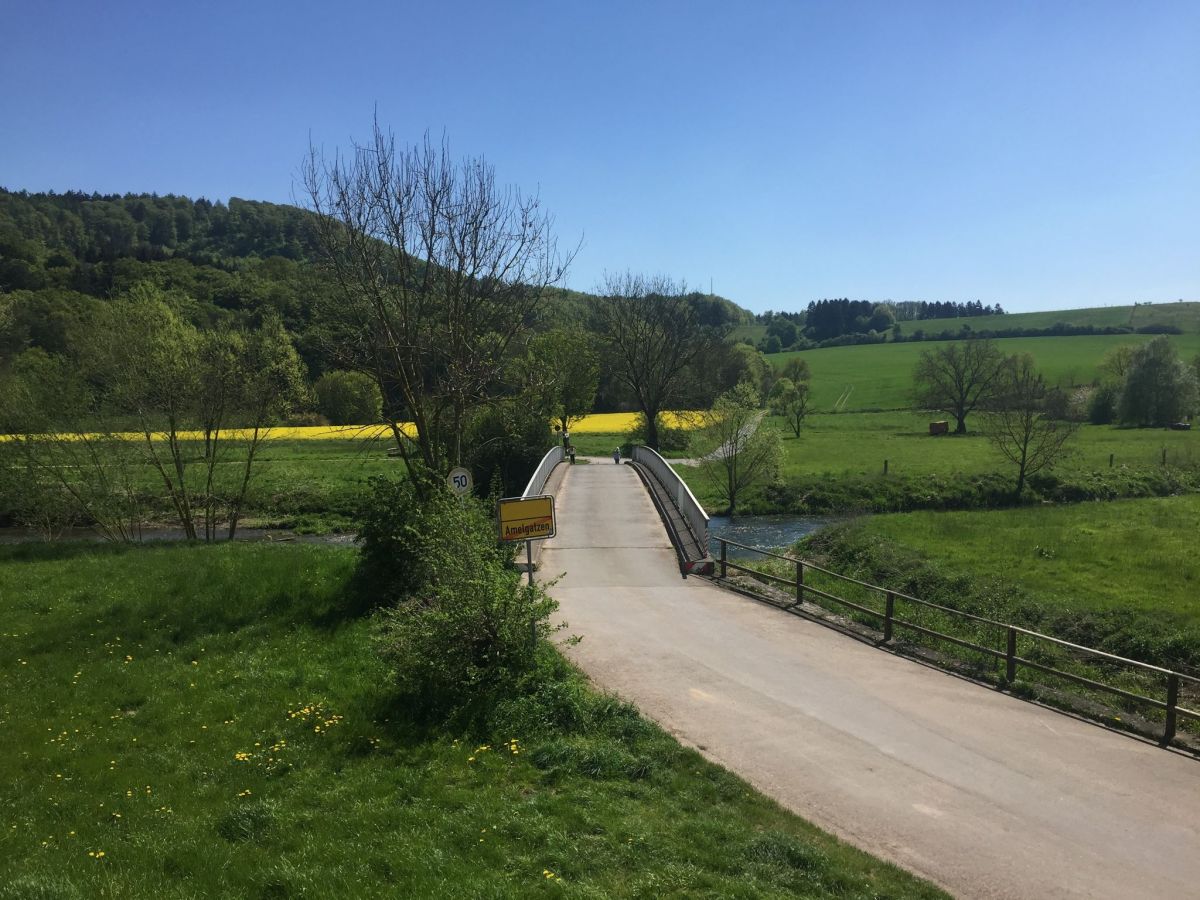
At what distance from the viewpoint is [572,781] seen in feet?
23.6

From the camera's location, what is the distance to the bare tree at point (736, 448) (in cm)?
3531

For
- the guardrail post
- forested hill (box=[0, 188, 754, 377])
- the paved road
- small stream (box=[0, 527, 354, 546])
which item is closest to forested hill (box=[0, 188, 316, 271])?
forested hill (box=[0, 188, 754, 377])

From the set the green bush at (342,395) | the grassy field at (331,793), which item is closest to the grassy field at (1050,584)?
the grassy field at (331,793)

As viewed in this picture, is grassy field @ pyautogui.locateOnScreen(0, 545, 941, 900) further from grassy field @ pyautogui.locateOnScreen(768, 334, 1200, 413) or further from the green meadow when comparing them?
the green meadow

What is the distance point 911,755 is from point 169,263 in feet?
377

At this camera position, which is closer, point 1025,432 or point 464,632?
point 464,632

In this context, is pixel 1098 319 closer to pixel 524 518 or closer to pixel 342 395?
pixel 342 395

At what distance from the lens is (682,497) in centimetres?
2300

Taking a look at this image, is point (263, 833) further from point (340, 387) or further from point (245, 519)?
point (340, 387)

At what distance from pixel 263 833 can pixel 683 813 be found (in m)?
3.57

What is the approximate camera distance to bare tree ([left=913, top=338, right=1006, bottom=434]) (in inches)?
2790

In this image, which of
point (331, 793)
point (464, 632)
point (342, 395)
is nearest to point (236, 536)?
point (464, 632)

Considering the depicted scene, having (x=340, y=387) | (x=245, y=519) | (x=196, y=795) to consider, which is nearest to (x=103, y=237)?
(x=340, y=387)

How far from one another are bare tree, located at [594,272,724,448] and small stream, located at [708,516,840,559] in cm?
2010
